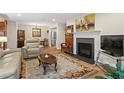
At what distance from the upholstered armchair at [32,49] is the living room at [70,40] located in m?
0.04

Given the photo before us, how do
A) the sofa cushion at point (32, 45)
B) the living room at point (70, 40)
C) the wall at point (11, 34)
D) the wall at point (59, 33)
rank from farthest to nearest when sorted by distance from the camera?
the wall at point (59, 33) → the sofa cushion at point (32, 45) → the wall at point (11, 34) → the living room at point (70, 40)

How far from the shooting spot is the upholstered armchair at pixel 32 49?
5710 millimetres

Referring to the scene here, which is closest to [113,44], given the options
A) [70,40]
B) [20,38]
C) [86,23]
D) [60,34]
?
[86,23]

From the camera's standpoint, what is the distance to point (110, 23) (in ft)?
14.1

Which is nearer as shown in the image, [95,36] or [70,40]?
[95,36]

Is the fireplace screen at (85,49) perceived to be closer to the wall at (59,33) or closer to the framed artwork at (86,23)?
the framed artwork at (86,23)

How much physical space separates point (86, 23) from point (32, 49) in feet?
8.44

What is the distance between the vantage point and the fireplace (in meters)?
5.48

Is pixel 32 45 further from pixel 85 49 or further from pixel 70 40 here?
pixel 85 49

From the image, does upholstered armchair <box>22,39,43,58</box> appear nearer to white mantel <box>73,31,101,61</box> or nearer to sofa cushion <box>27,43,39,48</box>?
sofa cushion <box>27,43,39,48</box>

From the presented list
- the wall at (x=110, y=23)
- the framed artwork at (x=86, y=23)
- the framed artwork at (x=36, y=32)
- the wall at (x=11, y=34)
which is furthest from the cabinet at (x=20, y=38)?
the wall at (x=110, y=23)

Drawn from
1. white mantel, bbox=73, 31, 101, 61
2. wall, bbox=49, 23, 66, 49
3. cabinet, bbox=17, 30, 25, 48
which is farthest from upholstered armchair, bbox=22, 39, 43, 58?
wall, bbox=49, 23, 66, 49

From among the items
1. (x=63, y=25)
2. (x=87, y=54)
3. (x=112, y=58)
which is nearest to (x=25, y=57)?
(x=87, y=54)
